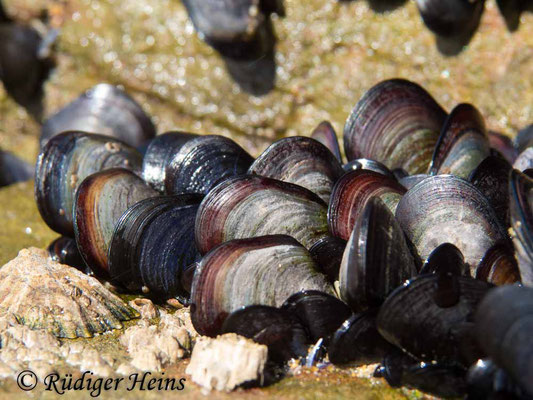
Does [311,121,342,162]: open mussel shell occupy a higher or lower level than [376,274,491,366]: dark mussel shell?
higher

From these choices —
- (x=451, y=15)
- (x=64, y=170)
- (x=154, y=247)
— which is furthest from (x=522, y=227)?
(x=64, y=170)

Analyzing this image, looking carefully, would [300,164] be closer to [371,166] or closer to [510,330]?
[371,166]

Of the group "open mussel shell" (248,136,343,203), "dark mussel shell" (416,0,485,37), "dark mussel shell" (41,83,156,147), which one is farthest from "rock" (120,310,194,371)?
"dark mussel shell" (416,0,485,37)

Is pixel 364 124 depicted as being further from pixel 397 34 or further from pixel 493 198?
pixel 397 34

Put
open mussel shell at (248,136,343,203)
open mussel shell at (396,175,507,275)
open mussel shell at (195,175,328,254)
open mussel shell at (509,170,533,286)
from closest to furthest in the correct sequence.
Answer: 1. open mussel shell at (509,170,533,286)
2. open mussel shell at (396,175,507,275)
3. open mussel shell at (195,175,328,254)
4. open mussel shell at (248,136,343,203)

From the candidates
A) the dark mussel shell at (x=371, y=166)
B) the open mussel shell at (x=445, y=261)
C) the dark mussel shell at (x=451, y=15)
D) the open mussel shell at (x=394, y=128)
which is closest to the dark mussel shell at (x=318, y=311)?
the open mussel shell at (x=445, y=261)

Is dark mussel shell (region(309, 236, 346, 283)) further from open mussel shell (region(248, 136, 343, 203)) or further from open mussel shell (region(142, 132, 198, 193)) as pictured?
open mussel shell (region(142, 132, 198, 193))

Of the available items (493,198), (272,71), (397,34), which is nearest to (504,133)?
(397,34)
